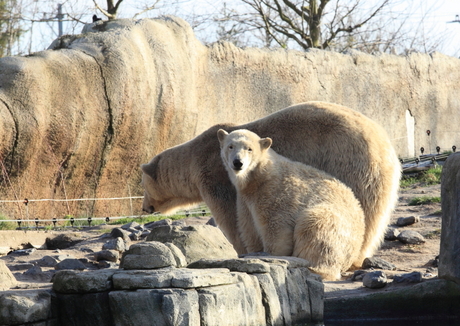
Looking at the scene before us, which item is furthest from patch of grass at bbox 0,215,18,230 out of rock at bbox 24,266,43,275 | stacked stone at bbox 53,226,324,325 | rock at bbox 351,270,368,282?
stacked stone at bbox 53,226,324,325

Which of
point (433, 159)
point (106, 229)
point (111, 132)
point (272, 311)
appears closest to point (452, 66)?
point (433, 159)

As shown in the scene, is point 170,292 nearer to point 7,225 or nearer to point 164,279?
point 164,279

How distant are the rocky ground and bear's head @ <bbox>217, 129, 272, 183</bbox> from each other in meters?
1.26

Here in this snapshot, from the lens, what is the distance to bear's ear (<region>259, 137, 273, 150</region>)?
5820mm

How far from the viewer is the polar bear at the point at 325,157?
238 inches

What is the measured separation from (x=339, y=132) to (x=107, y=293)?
10.8ft

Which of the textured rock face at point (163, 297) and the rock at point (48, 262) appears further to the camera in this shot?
the rock at point (48, 262)

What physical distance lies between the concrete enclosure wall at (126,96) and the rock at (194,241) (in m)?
6.34

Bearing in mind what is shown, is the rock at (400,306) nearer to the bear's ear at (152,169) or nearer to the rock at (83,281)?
the rock at (83,281)

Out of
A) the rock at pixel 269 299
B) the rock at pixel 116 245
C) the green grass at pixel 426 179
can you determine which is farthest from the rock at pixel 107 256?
the green grass at pixel 426 179

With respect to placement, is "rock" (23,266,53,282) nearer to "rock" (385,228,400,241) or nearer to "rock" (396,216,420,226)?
"rock" (385,228,400,241)

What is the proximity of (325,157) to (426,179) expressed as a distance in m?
5.97

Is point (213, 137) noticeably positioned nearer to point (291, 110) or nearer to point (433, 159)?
point (291, 110)

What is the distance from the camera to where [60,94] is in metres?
10.9
